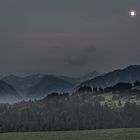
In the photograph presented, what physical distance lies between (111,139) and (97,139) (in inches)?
148

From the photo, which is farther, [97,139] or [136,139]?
[97,139]

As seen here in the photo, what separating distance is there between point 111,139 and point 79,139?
7593 millimetres

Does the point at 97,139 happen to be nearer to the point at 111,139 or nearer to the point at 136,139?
the point at 111,139

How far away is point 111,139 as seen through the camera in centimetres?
7512

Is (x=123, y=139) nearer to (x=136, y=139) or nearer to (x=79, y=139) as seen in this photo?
(x=136, y=139)

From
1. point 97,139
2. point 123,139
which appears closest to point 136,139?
point 123,139

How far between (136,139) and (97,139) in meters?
10.6

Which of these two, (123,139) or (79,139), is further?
(79,139)

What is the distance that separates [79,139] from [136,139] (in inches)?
552

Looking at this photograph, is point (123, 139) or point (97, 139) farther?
point (97, 139)

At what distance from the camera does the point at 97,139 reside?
7731 cm

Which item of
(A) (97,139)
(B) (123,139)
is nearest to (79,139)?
(A) (97,139)

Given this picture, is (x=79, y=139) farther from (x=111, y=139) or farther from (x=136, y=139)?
(x=136, y=139)

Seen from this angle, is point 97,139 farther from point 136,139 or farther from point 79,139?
point 136,139
